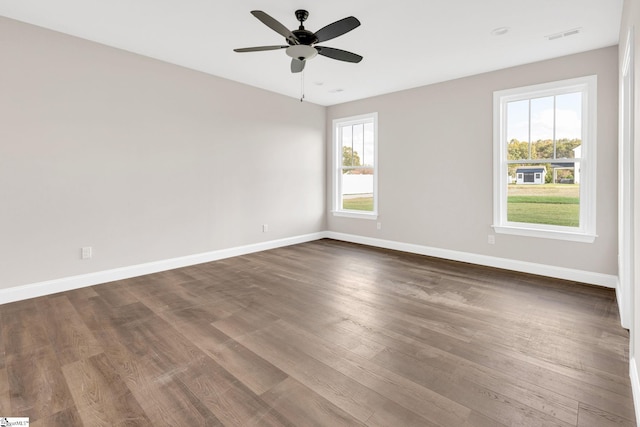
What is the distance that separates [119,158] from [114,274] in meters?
1.42

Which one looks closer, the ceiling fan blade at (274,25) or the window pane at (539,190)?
the ceiling fan blade at (274,25)

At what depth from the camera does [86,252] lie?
12.0ft

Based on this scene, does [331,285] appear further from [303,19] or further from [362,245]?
[303,19]

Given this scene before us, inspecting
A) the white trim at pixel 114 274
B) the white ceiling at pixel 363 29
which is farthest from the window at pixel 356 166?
the white trim at pixel 114 274

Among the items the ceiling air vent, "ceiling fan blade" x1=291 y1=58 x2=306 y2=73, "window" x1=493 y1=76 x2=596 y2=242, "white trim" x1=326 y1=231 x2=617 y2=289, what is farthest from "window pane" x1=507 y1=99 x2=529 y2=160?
"ceiling fan blade" x1=291 y1=58 x2=306 y2=73

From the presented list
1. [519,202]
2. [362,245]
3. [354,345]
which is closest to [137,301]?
[354,345]

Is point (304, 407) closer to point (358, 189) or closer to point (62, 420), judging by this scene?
point (62, 420)

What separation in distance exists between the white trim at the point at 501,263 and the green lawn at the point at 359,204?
0.66m

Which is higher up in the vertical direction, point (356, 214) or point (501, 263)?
point (356, 214)

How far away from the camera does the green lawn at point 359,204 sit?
647cm

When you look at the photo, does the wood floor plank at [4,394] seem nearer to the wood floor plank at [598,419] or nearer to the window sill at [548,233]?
the wood floor plank at [598,419]

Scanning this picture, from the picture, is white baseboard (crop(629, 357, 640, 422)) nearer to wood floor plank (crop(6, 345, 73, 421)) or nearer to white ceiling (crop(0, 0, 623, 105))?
white ceiling (crop(0, 0, 623, 105))

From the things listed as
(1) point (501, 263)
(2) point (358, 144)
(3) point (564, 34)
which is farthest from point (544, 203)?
(2) point (358, 144)

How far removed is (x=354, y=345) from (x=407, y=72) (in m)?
3.79
